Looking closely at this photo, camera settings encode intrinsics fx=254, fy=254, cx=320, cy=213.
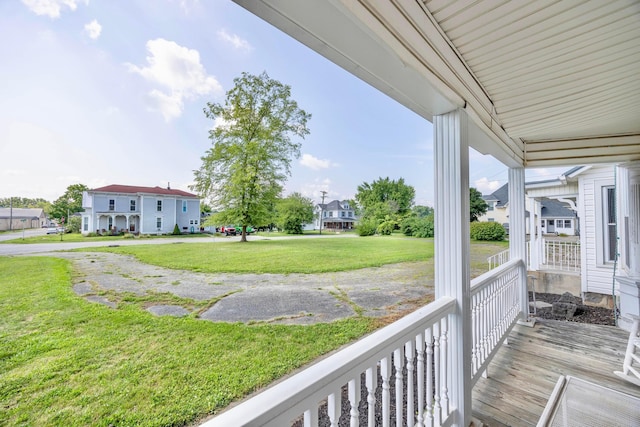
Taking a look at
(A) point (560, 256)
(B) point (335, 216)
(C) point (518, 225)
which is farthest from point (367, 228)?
(A) point (560, 256)

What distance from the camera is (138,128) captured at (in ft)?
3.37

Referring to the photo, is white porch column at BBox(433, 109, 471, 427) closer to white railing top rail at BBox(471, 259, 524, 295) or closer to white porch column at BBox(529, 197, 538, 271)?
white railing top rail at BBox(471, 259, 524, 295)

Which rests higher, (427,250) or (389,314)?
(427,250)

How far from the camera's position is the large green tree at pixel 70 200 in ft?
3.05

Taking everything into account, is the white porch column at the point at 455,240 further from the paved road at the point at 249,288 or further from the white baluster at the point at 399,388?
the white baluster at the point at 399,388

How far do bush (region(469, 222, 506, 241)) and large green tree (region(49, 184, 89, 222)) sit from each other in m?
2.47

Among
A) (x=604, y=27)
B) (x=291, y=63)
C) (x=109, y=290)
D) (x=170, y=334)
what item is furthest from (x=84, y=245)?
(x=604, y=27)

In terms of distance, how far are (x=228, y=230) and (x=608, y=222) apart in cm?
606

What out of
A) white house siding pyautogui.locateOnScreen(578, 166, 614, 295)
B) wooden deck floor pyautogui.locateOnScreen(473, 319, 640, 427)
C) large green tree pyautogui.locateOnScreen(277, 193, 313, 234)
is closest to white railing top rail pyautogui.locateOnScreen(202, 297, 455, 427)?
large green tree pyautogui.locateOnScreen(277, 193, 313, 234)

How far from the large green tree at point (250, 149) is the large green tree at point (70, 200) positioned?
0.39m

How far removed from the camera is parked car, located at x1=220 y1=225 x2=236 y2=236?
1.43 m

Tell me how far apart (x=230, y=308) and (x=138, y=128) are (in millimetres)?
854

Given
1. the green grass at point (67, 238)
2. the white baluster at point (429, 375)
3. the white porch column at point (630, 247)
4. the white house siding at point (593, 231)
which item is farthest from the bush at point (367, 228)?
Answer: the white house siding at point (593, 231)

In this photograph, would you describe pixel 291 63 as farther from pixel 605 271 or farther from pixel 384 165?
pixel 605 271
